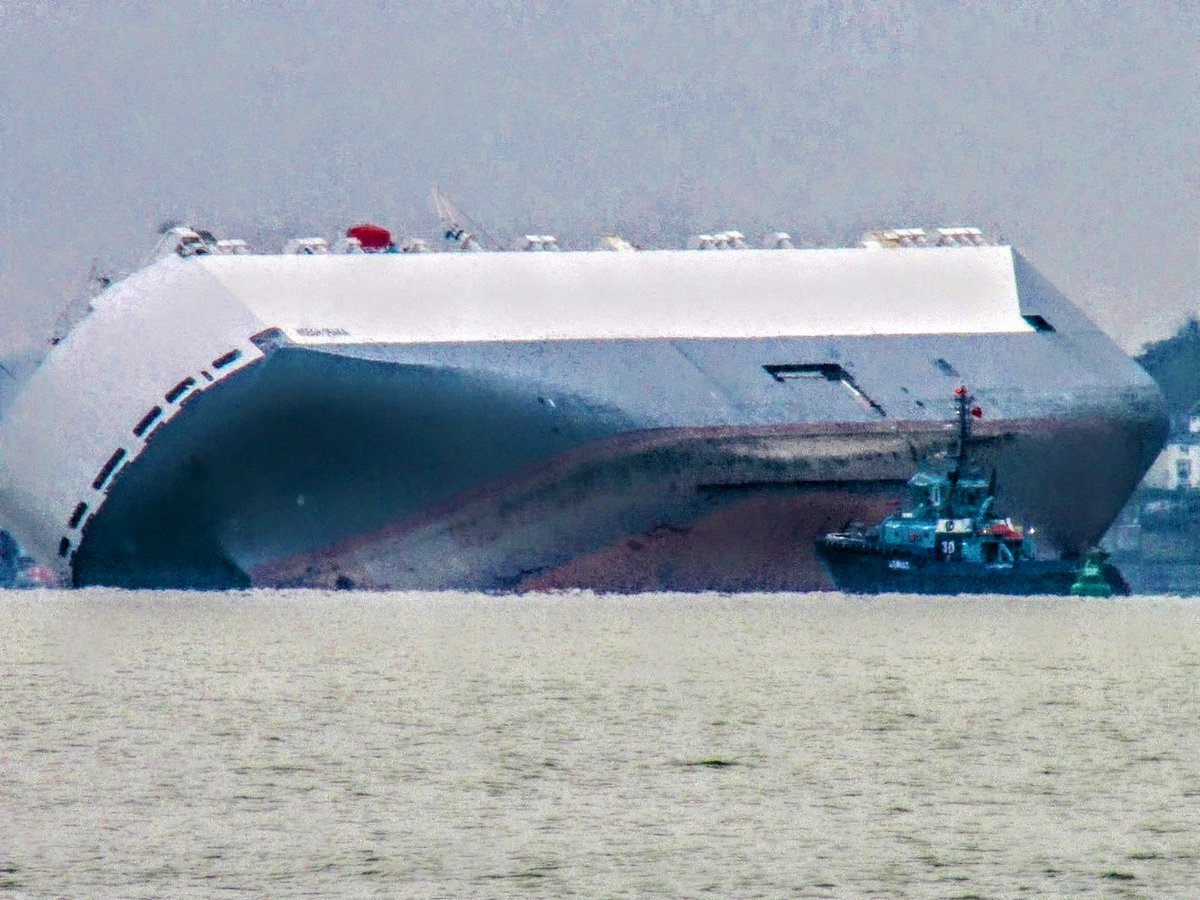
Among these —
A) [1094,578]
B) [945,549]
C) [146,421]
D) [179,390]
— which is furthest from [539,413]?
[1094,578]

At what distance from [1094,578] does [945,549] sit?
32.6ft

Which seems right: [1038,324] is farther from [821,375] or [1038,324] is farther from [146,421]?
[146,421]

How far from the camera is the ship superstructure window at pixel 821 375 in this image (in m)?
85.9

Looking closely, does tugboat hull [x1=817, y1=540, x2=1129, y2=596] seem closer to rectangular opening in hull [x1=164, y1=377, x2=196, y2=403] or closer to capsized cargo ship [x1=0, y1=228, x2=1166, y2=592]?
capsized cargo ship [x1=0, y1=228, x2=1166, y2=592]

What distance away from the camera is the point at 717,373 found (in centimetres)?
8531

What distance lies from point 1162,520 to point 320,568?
248 feet

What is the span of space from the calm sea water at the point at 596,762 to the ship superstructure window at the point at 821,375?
65.5 ft

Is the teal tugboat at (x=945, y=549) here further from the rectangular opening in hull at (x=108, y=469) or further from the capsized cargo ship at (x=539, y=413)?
the rectangular opening in hull at (x=108, y=469)

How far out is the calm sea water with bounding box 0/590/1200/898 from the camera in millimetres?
32281

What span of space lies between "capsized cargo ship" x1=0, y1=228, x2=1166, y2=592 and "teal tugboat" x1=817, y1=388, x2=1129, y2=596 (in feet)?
2.78

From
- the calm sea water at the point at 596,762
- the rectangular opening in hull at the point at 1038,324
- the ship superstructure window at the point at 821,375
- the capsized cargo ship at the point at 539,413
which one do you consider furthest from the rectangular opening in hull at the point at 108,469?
the rectangular opening in hull at the point at 1038,324

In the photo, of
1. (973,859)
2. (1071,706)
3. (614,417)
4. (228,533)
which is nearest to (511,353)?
(614,417)

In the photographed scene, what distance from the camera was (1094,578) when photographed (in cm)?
9244

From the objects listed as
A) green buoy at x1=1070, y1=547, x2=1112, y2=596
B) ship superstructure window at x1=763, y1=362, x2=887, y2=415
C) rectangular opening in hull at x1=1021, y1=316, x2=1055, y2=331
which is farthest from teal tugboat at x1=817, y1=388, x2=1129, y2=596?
green buoy at x1=1070, y1=547, x2=1112, y2=596
